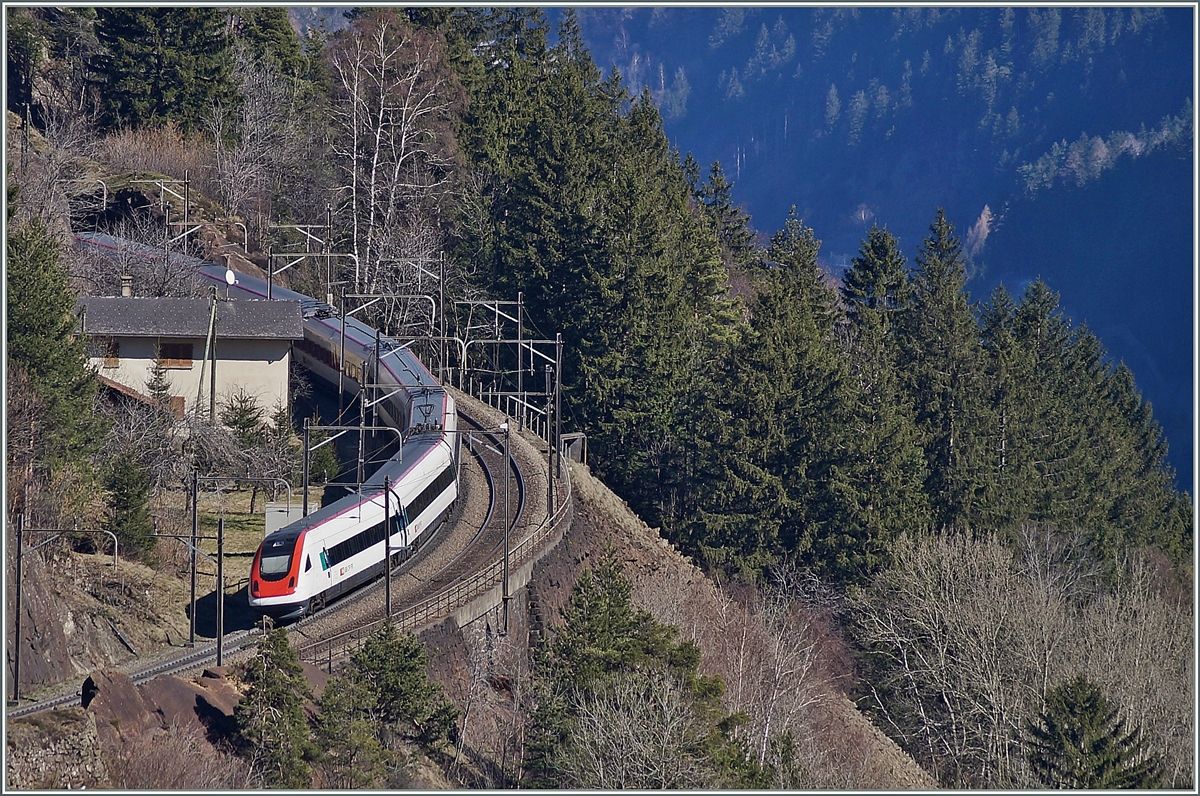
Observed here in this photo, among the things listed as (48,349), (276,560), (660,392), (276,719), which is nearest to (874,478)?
(660,392)

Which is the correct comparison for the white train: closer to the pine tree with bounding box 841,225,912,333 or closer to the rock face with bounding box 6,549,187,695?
the rock face with bounding box 6,549,187,695

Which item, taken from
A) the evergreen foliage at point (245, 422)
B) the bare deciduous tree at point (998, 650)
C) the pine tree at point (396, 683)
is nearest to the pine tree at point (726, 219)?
the bare deciduous tree at point (998, 650)

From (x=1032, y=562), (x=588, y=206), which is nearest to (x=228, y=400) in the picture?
(x=588, y=206)

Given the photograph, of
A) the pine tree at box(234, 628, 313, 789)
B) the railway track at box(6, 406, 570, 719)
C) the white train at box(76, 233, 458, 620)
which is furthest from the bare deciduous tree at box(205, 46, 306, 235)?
the pine tree at box(234, 628, 313, 789)

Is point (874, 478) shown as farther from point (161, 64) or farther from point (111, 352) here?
point (161, 64)

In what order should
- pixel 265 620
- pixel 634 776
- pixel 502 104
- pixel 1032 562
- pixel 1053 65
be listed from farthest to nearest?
pixel 1053 65 → pixel 502 104 → pixel 1032 562 → pixel 265 620 → pixel 634 776

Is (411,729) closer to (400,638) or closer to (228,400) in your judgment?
(400,638)
